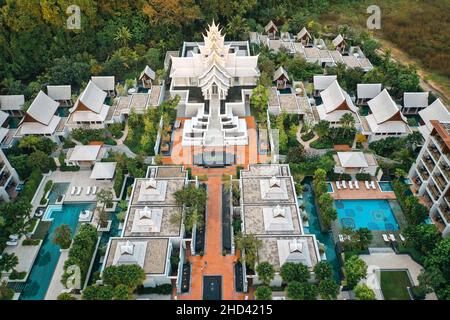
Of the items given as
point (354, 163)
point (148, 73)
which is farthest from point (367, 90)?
point (148, 73)

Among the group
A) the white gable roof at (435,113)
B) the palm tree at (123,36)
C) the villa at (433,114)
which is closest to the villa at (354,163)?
the villa at (433,114)

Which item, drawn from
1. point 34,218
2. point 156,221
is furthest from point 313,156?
point 34,218

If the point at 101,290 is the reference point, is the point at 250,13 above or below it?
above

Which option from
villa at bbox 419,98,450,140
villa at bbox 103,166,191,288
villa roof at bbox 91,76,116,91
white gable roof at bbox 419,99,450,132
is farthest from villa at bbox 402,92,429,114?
villa roof at bbox 91,76,116,91

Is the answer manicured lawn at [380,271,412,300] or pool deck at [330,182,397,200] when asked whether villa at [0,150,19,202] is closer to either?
pool deck at [330,182,397,200]

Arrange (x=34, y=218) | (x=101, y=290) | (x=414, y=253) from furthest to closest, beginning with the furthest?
(x=34, y=218) < (x=414, y=253) < (x=101, y=290)
